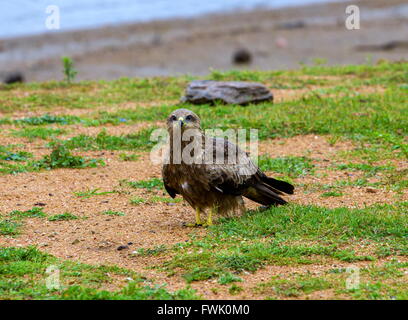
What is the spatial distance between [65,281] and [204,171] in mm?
2034

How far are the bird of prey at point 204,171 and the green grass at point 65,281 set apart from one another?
1503 mm

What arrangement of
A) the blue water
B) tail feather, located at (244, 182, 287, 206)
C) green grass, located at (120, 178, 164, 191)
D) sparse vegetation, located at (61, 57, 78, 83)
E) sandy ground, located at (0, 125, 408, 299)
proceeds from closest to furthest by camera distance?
sandy ground, located at (0, 125, 408, 299), tail feather, located at (244, 182, 287, 206), green grass, located at (120, 178, 164, 191), sparse vegetation, located at (61, 57, 78, 83), the blue water

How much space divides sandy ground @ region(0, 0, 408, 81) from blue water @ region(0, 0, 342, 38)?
152 cm

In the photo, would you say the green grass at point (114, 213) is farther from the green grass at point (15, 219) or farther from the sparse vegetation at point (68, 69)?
the sparse vegetation at point (68, 69)

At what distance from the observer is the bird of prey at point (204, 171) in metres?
7.36

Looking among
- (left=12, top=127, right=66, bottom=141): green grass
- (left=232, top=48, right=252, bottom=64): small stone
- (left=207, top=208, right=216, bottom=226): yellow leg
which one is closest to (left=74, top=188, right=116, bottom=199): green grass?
(left=207, top=208, right=216, bottom=226): yellow leg

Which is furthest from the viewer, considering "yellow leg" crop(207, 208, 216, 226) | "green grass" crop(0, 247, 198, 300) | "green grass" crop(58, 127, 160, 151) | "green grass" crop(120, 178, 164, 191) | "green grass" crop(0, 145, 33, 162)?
"green grass" crop(58, 127, 160, 151)

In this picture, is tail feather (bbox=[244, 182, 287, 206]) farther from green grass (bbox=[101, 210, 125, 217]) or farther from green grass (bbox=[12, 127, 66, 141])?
green grass (bbox=[12, 127, 66, 141])

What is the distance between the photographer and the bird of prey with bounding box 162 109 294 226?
7.36 metres

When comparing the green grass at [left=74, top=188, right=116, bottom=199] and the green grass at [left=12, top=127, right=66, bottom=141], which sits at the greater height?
the green grass at [left=12, top=127, right=66, bottom=141]

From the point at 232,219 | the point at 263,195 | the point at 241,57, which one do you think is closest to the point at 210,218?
the point at 232,219
